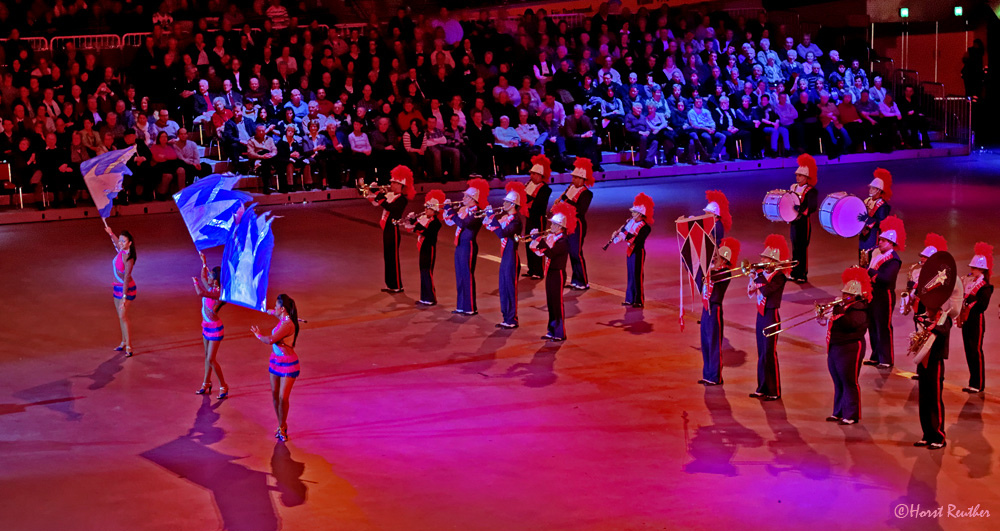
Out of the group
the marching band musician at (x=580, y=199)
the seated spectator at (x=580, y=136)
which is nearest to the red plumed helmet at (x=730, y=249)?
the marching band musician at (x=580, y=199)

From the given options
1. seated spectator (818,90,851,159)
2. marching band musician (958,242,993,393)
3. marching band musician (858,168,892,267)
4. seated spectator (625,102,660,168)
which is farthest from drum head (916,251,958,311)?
seated spectator (818,90,851,159)

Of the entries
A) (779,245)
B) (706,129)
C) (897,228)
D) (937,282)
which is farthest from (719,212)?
(706,129)

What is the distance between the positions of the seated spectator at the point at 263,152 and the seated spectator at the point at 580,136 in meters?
6.19

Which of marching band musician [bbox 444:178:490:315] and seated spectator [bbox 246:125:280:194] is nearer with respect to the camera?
marching band musician [bbox 444:178:490:315]

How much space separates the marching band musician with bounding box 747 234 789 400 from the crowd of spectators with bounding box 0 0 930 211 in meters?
12.6

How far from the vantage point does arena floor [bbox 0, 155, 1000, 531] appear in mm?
7895

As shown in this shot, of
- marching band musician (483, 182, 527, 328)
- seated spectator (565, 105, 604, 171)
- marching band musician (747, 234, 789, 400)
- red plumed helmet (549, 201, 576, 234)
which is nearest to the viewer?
marching band musician (747, 234, 789, 400)

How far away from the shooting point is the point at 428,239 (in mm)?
13844

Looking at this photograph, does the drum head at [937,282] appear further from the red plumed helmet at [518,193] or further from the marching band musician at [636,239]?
the red plumed helmet at [518,193]

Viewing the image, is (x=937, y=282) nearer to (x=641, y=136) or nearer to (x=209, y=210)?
(x=209, y=210)

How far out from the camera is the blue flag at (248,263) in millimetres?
9789

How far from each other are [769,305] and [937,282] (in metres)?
1.68

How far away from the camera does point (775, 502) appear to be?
26.1 ft

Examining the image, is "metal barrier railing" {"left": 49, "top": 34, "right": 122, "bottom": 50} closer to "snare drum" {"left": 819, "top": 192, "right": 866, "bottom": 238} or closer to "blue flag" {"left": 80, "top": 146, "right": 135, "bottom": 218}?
"blue flag" {"left": 80, "top": 146, "right": 135, "bottom": 218}
